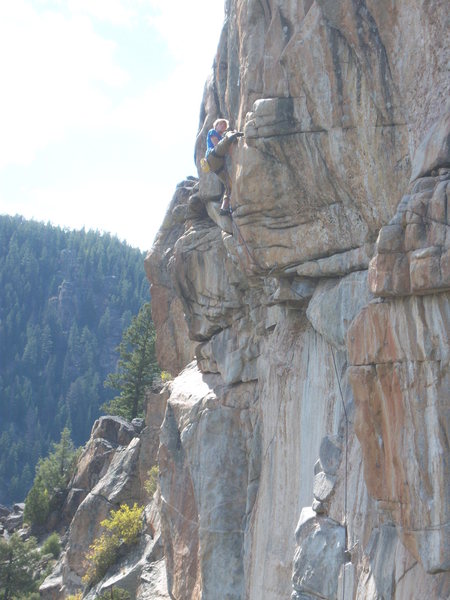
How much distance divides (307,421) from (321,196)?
461 centimetres

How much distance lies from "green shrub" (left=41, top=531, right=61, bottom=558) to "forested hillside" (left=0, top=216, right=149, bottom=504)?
7355 centimetres

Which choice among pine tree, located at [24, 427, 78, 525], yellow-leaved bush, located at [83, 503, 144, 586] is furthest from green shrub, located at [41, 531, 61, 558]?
yellow-leaved bush, located at [83, 503, 144, 586]

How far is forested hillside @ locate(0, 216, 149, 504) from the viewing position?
119094mm

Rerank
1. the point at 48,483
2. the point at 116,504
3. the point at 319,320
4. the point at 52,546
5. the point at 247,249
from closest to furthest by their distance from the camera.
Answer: the point at 319,320 < the point at 247,249 < the point at 116,504 < the point at 52,546 < the point at 48,483

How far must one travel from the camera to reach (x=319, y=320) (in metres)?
14.7

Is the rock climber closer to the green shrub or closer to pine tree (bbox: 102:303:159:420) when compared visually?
the green shrub

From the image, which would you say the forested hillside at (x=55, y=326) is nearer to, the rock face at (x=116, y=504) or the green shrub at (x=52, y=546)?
the green shrub at (x=52, y=546)

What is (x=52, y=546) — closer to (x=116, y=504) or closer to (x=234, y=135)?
(x=116, y=504)

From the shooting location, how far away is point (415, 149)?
12.2 metres

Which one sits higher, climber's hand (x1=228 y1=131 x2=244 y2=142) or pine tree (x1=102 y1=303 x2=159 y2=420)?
climber's hand (x1=228 y1=131 x2=244 y2=142)

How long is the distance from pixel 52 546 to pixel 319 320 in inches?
995

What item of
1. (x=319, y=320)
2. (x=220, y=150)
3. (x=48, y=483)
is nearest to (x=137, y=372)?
(x=48, y=483)

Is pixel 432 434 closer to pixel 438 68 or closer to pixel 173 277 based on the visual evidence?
pixel 438 68

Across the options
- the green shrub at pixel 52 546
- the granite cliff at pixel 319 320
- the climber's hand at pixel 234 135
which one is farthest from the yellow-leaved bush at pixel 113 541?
the climber's hand at pixel 234 135
